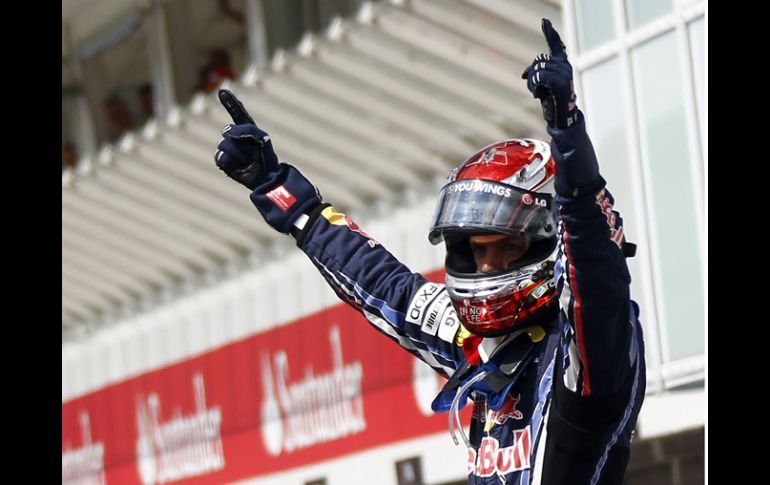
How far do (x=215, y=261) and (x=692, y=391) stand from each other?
889 centimetres

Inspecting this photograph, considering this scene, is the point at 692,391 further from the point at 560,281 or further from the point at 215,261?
the point at 215,261

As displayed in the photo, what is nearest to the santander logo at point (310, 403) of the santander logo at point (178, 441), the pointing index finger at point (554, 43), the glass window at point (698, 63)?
the santander logo at point (178, 441)

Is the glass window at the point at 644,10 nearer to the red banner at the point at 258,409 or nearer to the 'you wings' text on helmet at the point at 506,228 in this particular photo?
the red banner at the point at 258,409

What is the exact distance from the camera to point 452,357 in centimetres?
451

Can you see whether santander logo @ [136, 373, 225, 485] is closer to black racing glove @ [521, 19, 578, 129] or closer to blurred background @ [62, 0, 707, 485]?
blurred background @ [62, 0, 707, 485]

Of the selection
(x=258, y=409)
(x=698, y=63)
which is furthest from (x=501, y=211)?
(x=258, y=409)

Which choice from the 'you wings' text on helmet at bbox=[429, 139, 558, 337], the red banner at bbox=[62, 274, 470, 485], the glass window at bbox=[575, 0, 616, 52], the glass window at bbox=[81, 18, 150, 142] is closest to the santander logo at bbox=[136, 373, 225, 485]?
the red banner at bbox=[62, 274, 470, 485]

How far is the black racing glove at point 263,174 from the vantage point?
15.4ft

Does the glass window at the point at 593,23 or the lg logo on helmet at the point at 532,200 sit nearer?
the lg logo on helmet at the point at 532,200

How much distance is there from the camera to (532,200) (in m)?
4.07

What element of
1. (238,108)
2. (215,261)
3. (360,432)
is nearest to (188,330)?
(215,261)

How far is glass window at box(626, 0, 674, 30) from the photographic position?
29.5 ft

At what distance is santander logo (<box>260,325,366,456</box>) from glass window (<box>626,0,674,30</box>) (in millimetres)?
5642

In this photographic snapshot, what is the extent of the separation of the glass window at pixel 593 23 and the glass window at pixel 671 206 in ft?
1.23
